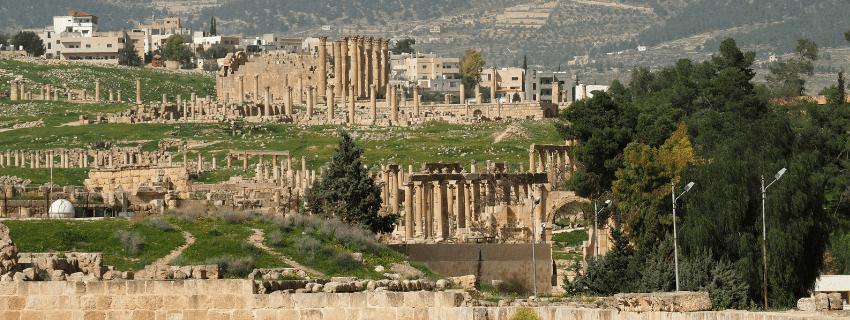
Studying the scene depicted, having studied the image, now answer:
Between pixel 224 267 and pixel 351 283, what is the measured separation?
6328 millimetres

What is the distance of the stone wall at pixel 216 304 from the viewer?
2784 centimetres

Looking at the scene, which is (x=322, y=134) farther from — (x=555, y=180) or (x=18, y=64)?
(x=18, y=64)

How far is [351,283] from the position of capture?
29562 mm

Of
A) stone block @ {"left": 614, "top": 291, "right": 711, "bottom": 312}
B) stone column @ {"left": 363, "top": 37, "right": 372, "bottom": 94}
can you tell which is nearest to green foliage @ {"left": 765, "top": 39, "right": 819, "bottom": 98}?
stone column @ {"left": 363, "top": 37, "right": 372, "bottom": 94}

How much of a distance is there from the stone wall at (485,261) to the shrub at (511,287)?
0.93 feet

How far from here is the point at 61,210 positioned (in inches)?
1620

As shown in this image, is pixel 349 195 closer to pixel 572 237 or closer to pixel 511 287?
pixel 511 287

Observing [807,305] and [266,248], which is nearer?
[807,305]

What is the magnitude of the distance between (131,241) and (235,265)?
3.42m

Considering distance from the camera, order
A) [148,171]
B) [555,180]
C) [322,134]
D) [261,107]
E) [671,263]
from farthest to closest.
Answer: [261,107] → [322,134] → [555,180] → [148,171] → [671,263]

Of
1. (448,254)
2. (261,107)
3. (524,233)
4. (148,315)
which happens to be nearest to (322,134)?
(261,107)

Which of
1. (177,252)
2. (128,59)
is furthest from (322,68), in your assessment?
(177,252)

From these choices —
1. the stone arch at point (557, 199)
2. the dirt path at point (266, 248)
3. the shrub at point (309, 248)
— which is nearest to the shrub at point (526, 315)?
the dirt path at point (266, 248)

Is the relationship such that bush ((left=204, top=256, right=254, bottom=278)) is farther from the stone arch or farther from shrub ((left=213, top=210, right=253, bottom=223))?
the stone arch
